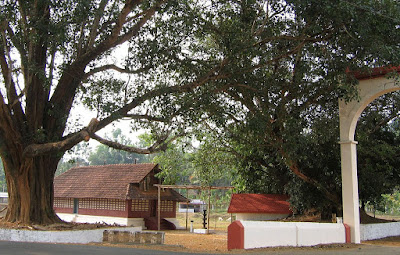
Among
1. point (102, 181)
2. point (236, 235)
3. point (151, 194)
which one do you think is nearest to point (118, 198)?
point (151, 194)

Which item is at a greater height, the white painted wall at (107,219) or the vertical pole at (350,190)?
the vertical pole at (350,190)

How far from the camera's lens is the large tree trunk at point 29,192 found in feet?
45.1

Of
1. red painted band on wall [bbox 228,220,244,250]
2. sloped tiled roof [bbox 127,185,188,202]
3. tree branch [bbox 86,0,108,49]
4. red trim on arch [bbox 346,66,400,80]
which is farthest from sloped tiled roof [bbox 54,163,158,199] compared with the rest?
red trim on arch [bbox 346,66,400,80]

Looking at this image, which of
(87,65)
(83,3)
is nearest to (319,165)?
(87,65)

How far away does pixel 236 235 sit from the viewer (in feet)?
37.7

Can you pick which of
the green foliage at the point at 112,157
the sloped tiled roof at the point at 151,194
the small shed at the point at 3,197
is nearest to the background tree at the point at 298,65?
the sloped tiled roof at the point at 151,194

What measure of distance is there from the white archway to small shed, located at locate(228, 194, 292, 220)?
585 cm

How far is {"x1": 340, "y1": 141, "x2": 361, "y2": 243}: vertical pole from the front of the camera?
1502 centimetres

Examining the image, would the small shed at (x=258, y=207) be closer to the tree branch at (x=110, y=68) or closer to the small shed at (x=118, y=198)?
the small shed at (x=118, y=198)

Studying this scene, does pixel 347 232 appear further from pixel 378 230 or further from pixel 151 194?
pixel 151 194

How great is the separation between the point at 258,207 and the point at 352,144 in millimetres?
6861

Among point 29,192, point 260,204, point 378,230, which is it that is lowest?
point 378,230

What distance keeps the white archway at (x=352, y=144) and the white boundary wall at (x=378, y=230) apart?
1170mm

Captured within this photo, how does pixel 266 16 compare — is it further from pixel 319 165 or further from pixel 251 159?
pixel 251 159
